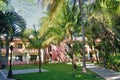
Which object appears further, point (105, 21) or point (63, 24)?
point (63, 24)

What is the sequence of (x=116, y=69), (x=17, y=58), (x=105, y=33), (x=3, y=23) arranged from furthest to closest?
(x=17, y=58)
(x=105, y=33)
(x=116, y=69)
(x=3, y=23)

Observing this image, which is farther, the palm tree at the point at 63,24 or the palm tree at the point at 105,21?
the palm tree at the point at 63,24

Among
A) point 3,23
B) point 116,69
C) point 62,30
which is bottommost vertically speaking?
point 116,69

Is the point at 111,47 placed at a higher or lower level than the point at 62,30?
lower

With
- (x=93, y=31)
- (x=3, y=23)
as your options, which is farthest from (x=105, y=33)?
(x=3, y=23)

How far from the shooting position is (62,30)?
33.3 m

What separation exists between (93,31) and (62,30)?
18.2 feet

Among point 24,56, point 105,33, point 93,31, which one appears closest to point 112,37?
point 105,33

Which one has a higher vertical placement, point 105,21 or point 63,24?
point 63,24

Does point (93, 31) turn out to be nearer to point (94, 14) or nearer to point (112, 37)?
point (112, 37)

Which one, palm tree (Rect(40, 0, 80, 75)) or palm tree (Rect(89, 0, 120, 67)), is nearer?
palm tree (Rect(89, 0, 120, 67))

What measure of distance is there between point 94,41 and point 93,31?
4015mm

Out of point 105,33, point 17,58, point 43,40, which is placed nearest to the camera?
point 43,40

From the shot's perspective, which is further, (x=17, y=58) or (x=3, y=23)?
(x=17, y=58)
